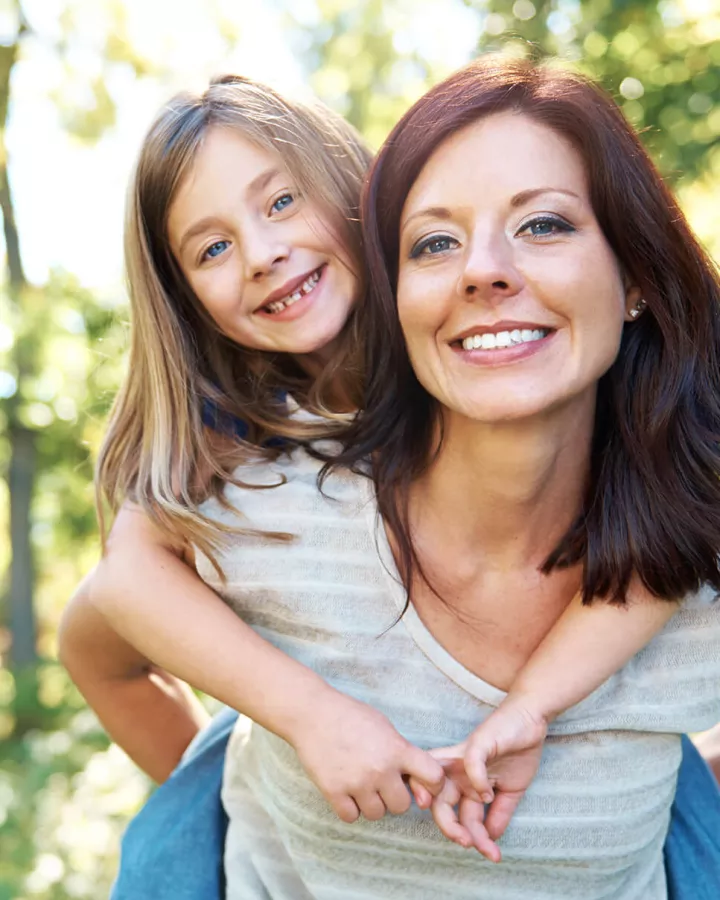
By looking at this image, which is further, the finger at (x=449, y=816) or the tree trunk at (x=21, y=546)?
the tree trunk at (x=21, y=546)

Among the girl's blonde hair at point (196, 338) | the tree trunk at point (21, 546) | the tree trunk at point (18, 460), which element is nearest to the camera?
the girl's blonde hair at point (196, 338)

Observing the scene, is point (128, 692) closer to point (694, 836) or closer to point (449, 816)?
point (449, 816)

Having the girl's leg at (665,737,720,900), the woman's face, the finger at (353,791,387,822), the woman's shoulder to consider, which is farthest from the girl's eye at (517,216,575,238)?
the girl's leg at (665,737,720,900)

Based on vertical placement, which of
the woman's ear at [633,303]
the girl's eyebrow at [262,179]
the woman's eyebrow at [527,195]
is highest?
the woman's eyebrow at [527,195]

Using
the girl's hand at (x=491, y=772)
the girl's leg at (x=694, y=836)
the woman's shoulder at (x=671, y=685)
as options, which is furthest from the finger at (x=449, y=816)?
the girl's leg at (x=694, y=836)

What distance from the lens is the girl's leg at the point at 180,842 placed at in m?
1.86

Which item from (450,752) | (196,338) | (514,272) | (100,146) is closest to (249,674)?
(450,752)

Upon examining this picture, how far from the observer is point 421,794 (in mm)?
1524

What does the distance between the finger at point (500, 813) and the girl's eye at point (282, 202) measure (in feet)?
4.20

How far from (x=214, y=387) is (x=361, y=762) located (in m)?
0.97

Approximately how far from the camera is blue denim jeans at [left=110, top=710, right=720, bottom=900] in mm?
1826

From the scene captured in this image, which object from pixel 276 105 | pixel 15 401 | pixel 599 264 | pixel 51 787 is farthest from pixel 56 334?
pixel 599 264

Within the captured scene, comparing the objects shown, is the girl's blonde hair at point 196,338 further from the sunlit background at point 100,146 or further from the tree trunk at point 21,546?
the tree trunk at point 21,546

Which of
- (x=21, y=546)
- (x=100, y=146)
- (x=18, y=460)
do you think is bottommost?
(x=21, y=546)
